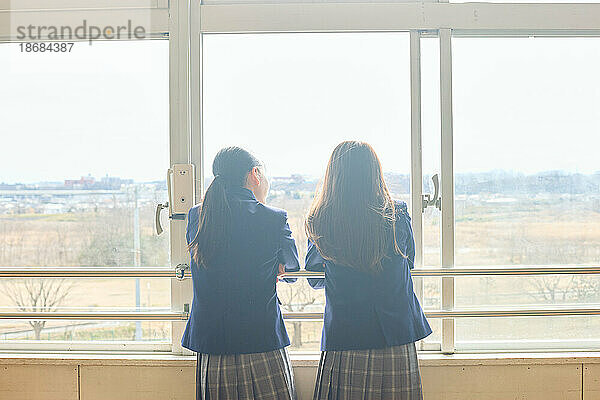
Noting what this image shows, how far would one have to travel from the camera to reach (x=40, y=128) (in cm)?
290

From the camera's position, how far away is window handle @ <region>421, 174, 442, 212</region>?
9.18ft

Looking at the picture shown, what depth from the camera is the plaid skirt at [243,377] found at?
88.7 inches

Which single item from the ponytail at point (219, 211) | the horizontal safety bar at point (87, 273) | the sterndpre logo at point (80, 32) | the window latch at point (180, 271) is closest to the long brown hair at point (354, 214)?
the ponytail at point (219, 211)

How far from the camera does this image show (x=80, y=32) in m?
2.87

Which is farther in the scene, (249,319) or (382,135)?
(382,135)

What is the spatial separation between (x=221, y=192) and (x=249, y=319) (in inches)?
18.4

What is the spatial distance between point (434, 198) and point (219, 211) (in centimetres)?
109

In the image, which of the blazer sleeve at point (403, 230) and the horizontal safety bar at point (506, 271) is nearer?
the blazer sleeve at point (403, 230)

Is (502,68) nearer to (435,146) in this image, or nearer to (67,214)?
(435,146)

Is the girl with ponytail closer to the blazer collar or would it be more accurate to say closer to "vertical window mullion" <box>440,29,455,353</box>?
the blazer collar

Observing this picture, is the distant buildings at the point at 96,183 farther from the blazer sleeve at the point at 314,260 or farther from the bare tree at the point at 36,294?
the blazer sleeve at the point at 314,260

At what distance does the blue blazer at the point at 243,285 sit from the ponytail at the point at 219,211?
1.0 inches

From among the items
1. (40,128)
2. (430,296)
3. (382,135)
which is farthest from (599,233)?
(40,128)

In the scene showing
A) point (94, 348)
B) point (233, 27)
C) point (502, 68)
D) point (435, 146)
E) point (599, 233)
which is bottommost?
point (94, 348)
